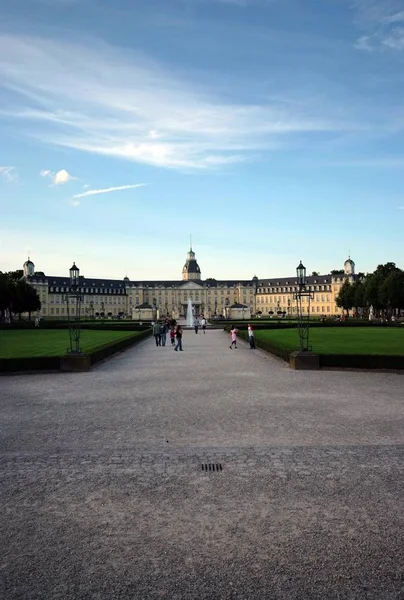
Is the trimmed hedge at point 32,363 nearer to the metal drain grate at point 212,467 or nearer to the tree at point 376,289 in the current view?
the metal drain grate at point 212,467

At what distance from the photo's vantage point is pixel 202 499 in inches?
284

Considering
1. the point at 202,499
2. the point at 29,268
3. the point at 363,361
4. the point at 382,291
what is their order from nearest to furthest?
the point at 202,499, the point at 363,361, the point at 382,291, the point at 29,268

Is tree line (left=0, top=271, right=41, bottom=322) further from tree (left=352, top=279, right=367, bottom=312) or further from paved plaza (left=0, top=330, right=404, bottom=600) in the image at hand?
paved plaza (left=0, top=330, right=404, bottom=600)

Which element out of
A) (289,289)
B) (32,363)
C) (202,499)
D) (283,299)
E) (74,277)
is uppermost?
(289,289)

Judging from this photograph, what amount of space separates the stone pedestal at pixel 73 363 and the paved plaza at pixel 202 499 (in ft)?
24.2

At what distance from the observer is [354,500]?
7.11 meters

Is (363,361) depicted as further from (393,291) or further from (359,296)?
(359,296)

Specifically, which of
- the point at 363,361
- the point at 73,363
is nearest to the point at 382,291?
the point at 363,361

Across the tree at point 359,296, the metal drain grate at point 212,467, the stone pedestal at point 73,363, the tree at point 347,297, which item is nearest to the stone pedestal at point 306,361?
the stone pedestal at point 73,363

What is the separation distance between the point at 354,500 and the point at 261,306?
7602 inches

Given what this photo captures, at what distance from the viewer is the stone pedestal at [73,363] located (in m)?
21.9

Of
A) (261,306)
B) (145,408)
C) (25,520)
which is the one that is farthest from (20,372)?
(261,306)

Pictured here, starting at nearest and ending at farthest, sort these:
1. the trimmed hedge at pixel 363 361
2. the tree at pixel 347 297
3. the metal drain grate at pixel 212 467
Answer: the metal drain grate at pixel 212 467 < the trimmed hedge at pixel 363 361 < the tree at pixel 347 297

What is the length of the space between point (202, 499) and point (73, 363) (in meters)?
15.6
